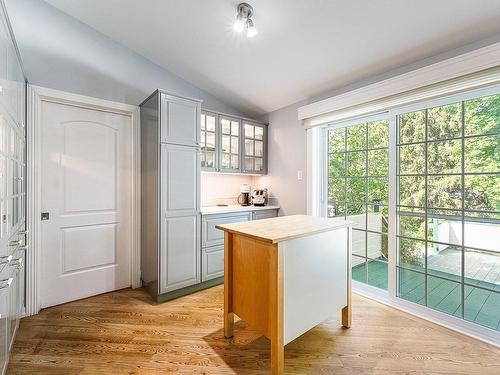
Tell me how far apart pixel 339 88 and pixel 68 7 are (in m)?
2.78

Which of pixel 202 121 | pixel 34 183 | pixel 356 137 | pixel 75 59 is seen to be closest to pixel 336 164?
pixel 356 137

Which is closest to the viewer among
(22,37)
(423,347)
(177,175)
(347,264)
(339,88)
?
(423,347)

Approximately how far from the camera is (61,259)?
2391 millimetres

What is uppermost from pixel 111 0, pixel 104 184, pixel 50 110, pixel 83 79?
pixel 111 0

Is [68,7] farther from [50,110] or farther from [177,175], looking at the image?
[177,175]

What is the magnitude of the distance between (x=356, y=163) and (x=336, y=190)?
0.40 meters

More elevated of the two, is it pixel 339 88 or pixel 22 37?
pixel 22 37

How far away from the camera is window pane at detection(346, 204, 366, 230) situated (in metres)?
2.68

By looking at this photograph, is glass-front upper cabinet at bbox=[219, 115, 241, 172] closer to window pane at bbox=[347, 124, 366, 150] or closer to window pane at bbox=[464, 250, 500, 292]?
window pane at bbox=[347, 124, 366, 150]

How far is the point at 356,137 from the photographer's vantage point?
8.98ft

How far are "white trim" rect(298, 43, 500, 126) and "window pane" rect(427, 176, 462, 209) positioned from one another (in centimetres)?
76

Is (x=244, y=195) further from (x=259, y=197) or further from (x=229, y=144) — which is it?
(x=229, y=144)

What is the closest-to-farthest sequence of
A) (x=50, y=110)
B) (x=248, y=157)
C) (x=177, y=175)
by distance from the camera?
1. (x=50, y=110)
2. (x=177, y=175)
3. (x=248, y=157)

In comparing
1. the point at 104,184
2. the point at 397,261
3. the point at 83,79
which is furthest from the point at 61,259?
→ the point at 397,261
